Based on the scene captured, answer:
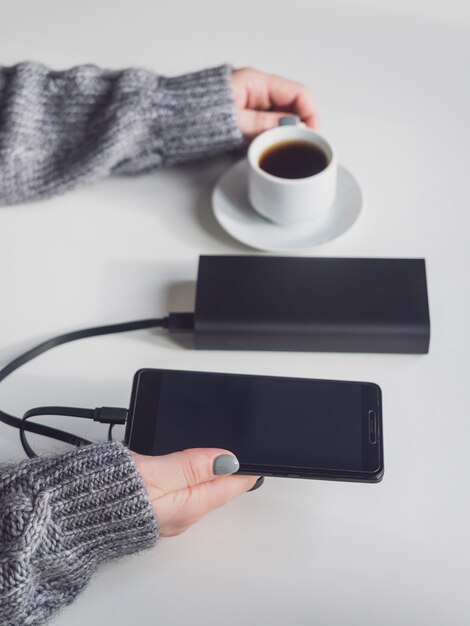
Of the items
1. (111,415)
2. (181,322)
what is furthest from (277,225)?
(111,415)

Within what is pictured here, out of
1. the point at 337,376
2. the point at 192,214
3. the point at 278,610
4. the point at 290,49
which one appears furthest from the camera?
→ the point at 290,49

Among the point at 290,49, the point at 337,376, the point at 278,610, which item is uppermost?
the point at 290,49

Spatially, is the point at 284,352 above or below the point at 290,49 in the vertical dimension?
below

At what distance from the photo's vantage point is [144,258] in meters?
0.73

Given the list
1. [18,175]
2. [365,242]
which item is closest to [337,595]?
[365,242]

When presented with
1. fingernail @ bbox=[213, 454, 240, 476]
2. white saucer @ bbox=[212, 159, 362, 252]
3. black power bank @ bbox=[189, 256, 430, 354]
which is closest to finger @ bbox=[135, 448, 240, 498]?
fingernail @ bbox=[213, 454, 240, 476]

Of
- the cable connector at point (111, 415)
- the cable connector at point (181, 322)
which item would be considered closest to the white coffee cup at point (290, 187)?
the cable connector at point (181, 322)

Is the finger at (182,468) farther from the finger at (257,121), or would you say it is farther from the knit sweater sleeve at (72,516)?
the finger at (257,121)

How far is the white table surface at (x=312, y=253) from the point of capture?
0.54 m

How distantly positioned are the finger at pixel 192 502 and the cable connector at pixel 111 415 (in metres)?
0.08

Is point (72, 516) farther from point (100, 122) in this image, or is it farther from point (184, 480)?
point (100, 122)

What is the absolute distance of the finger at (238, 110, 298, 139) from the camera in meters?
0.78

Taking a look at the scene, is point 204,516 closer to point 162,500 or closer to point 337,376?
point 162,500

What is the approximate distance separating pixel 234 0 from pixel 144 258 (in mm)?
382
